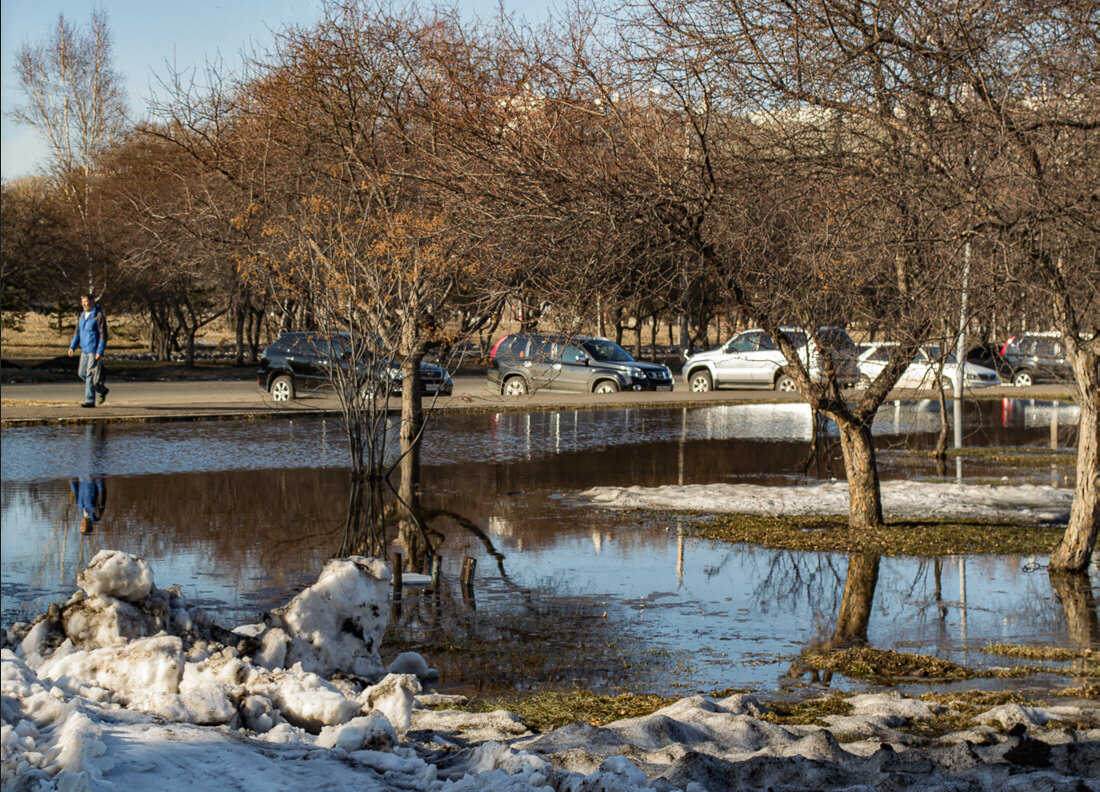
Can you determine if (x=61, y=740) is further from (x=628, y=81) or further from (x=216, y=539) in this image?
(x=216, y=539)

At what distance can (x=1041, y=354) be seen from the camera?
14.9m

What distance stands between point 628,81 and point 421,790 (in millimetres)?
5472

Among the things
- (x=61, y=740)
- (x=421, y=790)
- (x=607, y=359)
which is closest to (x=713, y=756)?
(x=421, y=790)

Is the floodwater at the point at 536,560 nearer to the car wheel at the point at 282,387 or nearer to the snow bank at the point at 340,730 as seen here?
the snow bank at the point at 340,730

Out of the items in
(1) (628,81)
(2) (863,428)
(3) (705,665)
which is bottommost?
(3) (705,665)

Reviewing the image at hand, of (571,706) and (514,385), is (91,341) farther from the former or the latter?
(571,706)

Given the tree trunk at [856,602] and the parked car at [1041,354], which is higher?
the parked car at [1041,354]

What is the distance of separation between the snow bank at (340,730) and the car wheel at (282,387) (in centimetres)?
2087

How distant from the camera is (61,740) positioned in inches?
179

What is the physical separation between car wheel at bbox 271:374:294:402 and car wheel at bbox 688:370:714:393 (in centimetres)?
1118

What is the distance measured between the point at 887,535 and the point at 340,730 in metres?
7.42

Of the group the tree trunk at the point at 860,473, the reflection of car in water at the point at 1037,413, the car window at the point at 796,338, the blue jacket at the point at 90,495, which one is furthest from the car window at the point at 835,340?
the reflection of car in water at the point at 1037,413

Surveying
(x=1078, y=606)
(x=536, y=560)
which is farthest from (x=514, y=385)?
(x=1078, y=606)

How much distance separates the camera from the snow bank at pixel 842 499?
13.2 meters
